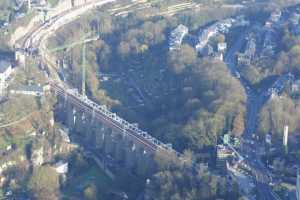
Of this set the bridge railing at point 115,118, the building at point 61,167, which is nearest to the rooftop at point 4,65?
the bridge railing at point 115,118

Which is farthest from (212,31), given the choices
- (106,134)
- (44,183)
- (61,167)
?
(44,183)

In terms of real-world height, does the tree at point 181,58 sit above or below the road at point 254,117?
above

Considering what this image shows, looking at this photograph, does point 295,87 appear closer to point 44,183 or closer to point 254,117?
point 254,117

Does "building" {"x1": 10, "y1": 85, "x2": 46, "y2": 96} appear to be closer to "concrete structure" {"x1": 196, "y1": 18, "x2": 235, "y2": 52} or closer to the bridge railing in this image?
the bridge railing

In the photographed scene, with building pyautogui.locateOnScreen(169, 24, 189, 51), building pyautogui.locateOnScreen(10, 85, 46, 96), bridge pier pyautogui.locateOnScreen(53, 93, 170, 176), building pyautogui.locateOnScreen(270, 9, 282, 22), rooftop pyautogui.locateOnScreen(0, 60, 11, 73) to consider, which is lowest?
bridge pier pyautogui.locateOnScreen(53, 93, 170, 176)

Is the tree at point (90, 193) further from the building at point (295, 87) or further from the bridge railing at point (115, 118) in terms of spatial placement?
the building at point (295, 87)

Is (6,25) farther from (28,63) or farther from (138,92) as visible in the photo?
(138,92)

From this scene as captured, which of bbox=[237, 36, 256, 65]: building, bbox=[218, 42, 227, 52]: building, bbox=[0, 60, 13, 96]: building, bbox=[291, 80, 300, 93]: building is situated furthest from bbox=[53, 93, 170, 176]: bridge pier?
bbox=[218, 42, 227, 52]: building
